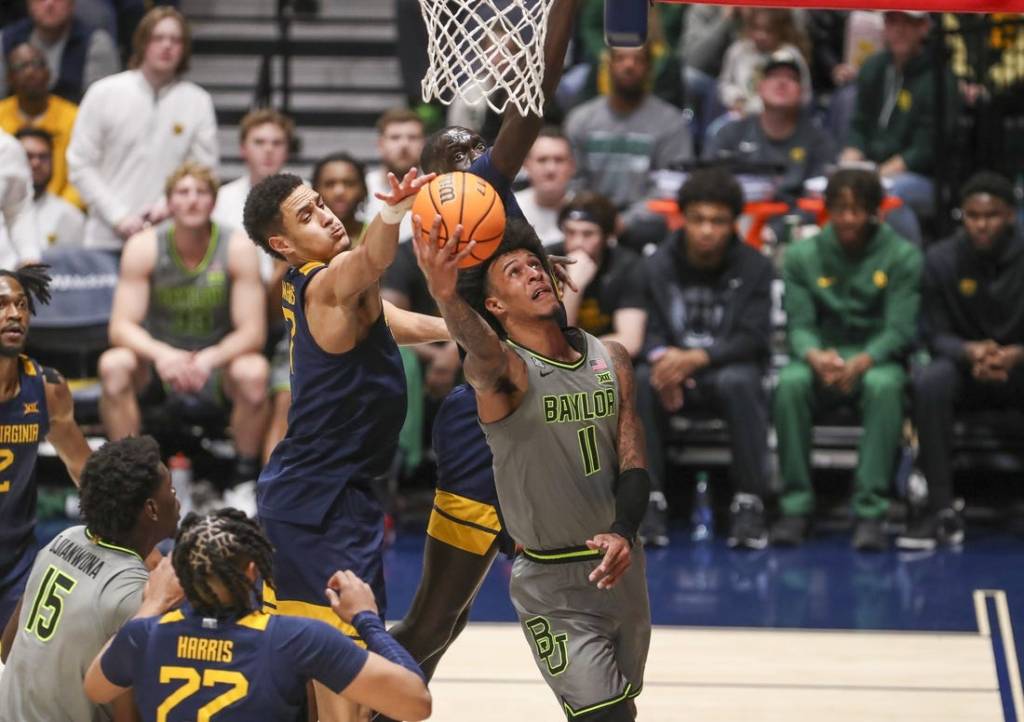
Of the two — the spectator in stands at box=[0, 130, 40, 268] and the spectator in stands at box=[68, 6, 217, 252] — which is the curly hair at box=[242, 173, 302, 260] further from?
the spectator in stands at box=[68, 6, 217, 252]

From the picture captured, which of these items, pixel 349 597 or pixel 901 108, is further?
pixel 901 108

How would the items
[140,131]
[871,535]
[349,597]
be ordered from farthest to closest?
[140,131] < [871,535] < [349,597]

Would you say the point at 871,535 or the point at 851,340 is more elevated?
the point at 851,340

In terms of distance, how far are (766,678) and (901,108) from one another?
4504mm

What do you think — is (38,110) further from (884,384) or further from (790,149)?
(884,384)

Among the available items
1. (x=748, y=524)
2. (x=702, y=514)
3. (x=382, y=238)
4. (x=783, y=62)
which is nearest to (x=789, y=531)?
(x=748, y=524)

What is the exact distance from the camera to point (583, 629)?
4.57 metres

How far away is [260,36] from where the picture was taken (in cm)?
1230

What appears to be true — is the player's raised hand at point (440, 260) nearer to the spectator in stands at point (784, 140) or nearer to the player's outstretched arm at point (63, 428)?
the player's outstretched arm at point (63, 428)

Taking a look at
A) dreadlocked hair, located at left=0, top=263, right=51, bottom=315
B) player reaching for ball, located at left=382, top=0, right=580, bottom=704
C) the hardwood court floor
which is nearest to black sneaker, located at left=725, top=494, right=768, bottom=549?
the hardwood court floor

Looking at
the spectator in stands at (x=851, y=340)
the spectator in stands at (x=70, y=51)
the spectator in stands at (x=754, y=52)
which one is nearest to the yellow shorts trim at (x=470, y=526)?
the spectator in stands at (x=851, y=340)

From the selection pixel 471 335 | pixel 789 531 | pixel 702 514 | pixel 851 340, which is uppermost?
pixel 471 335

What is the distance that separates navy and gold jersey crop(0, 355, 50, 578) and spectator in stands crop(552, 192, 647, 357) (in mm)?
3326

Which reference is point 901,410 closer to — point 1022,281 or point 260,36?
point 1022,281
